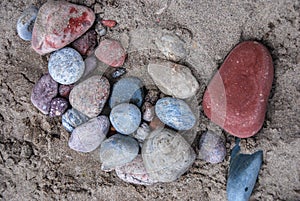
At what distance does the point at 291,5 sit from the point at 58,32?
83 centimetres

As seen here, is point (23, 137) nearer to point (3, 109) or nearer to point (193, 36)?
point (3, 109)

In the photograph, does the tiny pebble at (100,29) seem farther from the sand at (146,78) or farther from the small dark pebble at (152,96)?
the small dark pebble at (152,96)

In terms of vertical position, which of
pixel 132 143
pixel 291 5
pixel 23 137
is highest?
pixel 291 5

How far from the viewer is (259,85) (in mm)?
1483

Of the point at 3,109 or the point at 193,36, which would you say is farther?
the point at 3,109

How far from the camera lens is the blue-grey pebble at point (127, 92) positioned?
1.60m

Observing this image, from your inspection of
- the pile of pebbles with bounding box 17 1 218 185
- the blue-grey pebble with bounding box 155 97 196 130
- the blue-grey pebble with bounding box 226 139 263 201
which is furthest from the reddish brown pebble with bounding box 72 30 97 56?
the blue-grey pebble with bounding box 226 139 263 201

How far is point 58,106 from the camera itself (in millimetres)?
1617

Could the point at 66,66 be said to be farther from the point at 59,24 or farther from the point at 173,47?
the point at 173,47

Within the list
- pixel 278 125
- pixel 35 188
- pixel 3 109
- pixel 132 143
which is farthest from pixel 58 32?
pixel 278 125

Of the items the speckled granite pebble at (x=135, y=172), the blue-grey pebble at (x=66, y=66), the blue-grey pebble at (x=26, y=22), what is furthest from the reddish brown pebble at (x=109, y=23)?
the speckled granite pebble at (x=135, y=172)

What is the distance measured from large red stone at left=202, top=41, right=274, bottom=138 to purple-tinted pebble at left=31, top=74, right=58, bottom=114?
1.88 ft

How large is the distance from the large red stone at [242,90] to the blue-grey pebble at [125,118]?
0.26 m

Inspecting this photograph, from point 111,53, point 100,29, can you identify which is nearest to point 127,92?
point 111,53
